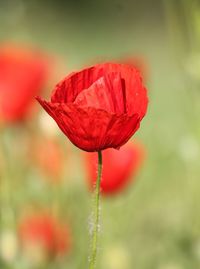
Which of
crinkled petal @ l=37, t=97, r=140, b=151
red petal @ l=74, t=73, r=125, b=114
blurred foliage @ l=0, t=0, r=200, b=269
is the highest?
red petal @ l=74, t=73, r=125, b=114

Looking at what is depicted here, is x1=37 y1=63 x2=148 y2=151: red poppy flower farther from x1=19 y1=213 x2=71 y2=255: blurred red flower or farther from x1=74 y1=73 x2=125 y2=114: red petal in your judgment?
x1=19 y1=213 x2=71 y2=255: blurred red flower

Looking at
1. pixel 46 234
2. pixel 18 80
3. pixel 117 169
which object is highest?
pixel 18 80

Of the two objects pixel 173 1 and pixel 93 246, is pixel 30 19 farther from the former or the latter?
pixel 93 246

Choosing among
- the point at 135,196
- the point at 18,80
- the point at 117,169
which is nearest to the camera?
the point at 117,169

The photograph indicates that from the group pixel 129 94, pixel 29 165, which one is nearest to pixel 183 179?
pixel 29 165

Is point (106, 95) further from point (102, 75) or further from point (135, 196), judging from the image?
point (135, 196)

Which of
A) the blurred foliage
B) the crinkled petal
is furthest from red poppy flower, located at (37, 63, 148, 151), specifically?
the blurred foliage

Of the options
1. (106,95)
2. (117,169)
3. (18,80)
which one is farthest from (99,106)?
(18,80)

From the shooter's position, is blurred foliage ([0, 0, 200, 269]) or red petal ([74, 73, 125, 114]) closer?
red petal ([74, 73, 125, 114])
